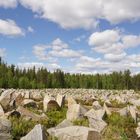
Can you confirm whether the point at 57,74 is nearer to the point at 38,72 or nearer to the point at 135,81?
the point at 38,72

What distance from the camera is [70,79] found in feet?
604

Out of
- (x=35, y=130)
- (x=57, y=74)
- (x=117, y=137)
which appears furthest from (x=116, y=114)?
(x=57, y=74)

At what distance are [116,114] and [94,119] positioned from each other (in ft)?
10.4

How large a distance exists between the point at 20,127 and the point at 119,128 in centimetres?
413

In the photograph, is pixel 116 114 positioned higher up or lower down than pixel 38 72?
lower down

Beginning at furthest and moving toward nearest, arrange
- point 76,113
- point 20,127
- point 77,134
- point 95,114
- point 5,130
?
point 76,113 < point 95,114 < point 20,127 < point 5,130 < point 77,134

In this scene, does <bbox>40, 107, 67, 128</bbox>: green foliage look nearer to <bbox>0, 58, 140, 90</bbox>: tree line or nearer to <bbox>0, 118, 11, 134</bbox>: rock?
<bbox>0, 118, 11, 134</bbox>: rock

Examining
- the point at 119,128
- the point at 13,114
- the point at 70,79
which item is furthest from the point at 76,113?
the point at 70,79

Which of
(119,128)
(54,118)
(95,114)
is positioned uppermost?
(95,114)

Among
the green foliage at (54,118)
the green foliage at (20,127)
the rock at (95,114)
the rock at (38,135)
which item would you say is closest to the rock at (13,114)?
the green foliage at (20,127)

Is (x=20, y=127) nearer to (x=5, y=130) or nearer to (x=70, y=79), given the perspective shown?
(x=5, y=130)

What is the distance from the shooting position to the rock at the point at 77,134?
37.2 feet

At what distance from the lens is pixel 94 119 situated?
14.9m

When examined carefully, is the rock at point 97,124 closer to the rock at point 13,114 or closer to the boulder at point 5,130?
the rock at point 13,114
